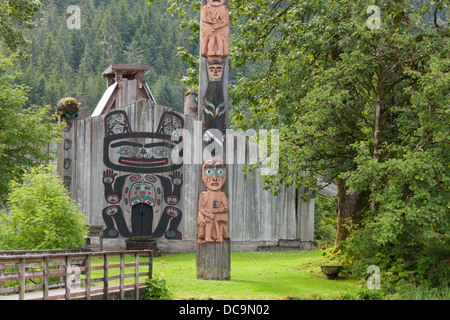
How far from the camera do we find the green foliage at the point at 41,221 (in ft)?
41.4

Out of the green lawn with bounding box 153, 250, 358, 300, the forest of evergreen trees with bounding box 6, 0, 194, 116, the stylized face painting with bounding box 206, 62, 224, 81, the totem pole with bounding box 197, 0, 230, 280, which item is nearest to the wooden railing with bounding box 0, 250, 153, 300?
the green lawn with bounding box 153, 250, 358, 300

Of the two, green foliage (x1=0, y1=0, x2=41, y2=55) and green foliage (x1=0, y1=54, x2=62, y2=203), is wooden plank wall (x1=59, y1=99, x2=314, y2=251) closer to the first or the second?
green foliage (x1=0, y1=54, x2=62, y2=203)

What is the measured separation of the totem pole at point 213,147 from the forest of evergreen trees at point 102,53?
4053 centimetres

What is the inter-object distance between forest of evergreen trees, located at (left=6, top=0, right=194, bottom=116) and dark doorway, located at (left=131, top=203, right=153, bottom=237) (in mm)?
33984

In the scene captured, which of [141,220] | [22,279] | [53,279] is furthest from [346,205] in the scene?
[22,279]

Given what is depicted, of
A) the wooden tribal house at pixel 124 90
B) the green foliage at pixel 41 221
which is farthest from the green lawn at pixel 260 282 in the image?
the wooden tribal house at pixel 124 90

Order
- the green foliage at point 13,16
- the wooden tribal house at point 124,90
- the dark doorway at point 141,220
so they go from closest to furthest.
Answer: the green foliage at point 13,16, the dark doorway at point 141,220, the wooden tribal house at point 124,90

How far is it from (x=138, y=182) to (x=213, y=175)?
24.7 feet

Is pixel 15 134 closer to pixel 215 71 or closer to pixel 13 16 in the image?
pixel 13 16

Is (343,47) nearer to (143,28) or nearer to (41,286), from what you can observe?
(41,286)

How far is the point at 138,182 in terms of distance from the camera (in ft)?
70.2

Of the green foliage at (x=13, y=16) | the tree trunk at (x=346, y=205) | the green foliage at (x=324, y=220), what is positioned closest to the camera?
the tree trunk at (x=346, y=205)

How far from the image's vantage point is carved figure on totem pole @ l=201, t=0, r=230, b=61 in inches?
579

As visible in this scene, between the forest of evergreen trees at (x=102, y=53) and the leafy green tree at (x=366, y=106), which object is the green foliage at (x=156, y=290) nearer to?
the leafy green tree at (x=366, y=106)
